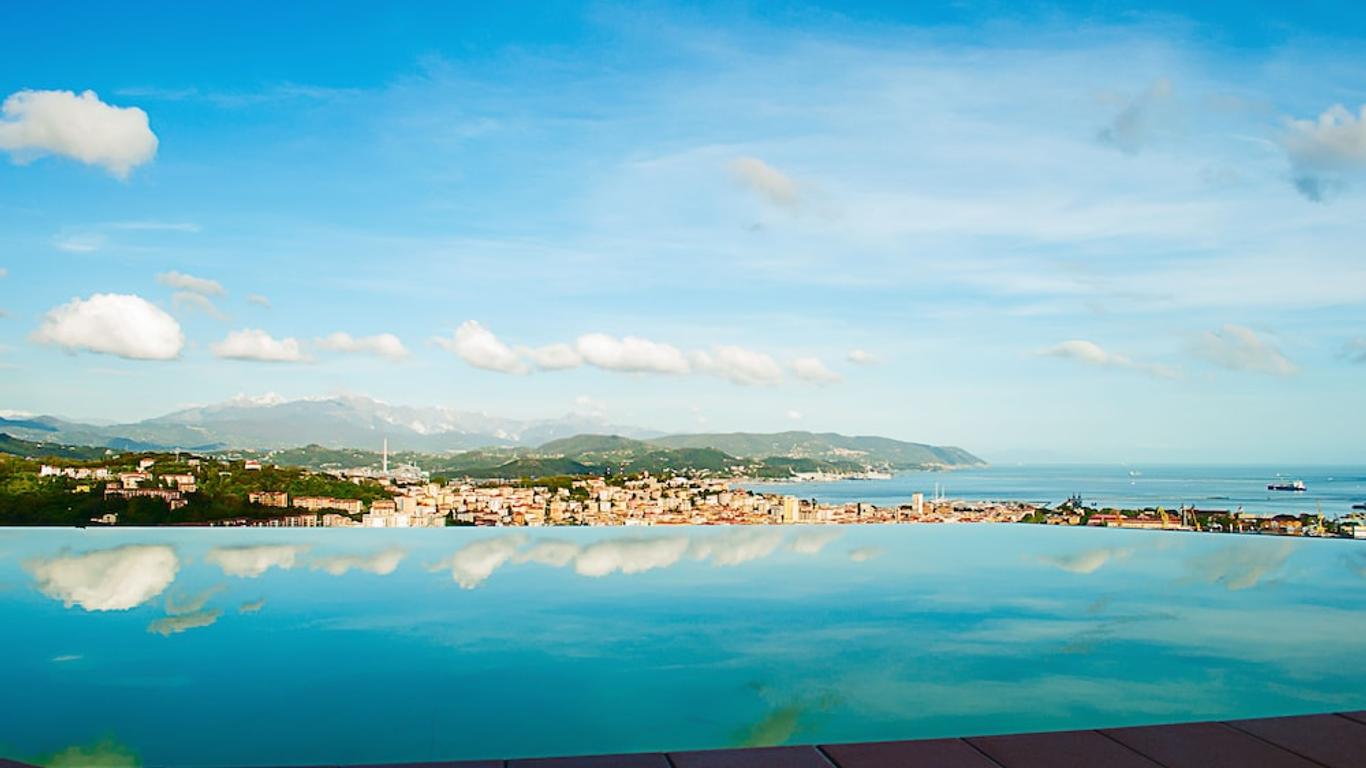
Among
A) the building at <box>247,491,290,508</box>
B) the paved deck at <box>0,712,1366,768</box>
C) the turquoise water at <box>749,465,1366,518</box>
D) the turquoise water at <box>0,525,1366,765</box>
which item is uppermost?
the building at <box>247,491,290,508</box>

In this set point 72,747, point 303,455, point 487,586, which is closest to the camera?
point 72,747

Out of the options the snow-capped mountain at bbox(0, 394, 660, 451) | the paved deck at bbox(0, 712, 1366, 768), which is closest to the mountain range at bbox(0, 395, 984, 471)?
the snow-capped mountain at bbox(0, 394, 660, 451)

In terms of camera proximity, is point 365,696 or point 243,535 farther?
point 243,535

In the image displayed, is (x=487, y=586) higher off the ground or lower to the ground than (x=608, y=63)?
lower

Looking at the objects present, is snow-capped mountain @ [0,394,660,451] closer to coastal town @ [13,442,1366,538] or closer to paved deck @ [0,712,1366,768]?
coastal town @ [13,442,1366,538]

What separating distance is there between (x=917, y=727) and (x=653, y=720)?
2.88 feet

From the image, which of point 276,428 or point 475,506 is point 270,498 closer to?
point 475,506

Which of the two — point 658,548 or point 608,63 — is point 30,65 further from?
point 658,548

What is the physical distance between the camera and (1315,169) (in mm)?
8445

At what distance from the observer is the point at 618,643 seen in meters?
4.31

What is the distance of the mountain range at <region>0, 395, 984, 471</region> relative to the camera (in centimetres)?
1597

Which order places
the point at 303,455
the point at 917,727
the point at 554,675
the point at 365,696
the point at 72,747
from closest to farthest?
the point at 72,747
the point at 917,727
the point at 365,696
the point at 554,675
the point at 303,455

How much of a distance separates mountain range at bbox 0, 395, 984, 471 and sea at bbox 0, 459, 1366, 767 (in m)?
5.27

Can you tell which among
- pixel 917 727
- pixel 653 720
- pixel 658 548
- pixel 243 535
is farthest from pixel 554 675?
pixel 243 535
